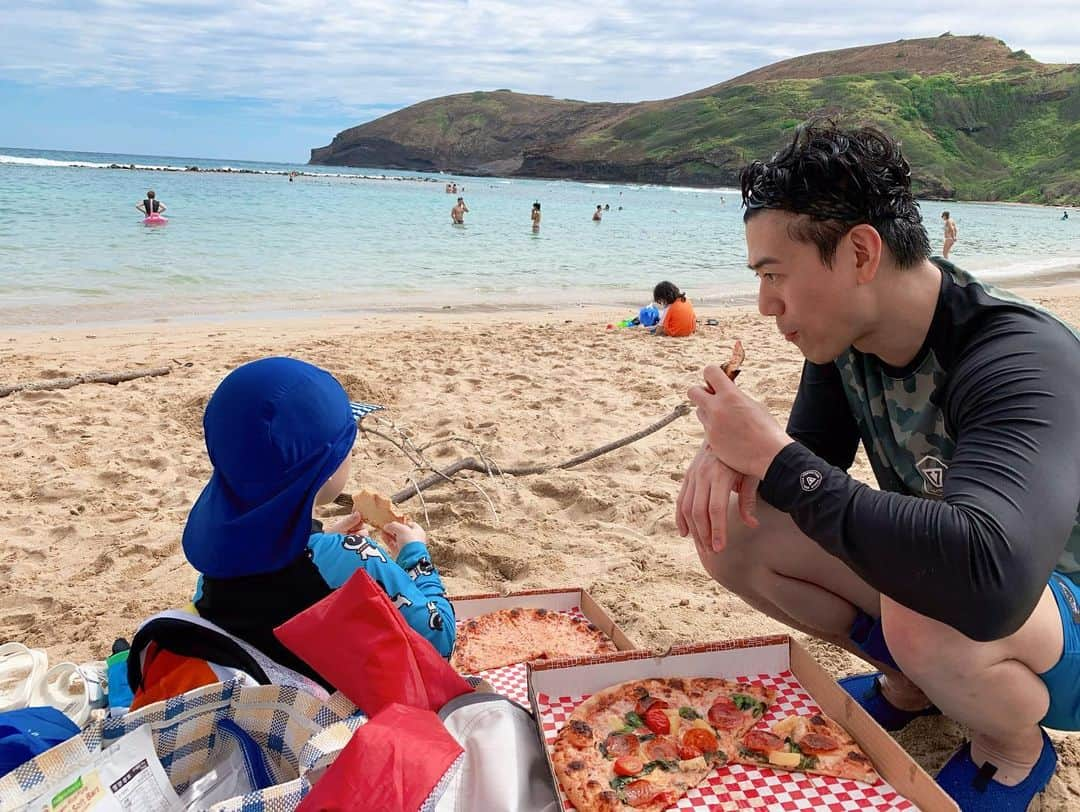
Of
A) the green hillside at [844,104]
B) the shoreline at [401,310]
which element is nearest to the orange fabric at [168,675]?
the shoreline at [401,310]

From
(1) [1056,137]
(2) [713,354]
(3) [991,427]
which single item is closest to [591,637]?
(3) [991,427]

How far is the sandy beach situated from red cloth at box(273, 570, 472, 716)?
1291 millimetres

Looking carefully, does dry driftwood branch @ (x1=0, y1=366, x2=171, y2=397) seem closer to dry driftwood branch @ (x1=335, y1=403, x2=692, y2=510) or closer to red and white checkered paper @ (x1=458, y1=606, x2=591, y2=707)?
dry driftwood branch @ (x1=335, y1=403, x2=692, y2=510)

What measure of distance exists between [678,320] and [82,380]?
18.1 feet

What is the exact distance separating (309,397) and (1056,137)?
93749mm

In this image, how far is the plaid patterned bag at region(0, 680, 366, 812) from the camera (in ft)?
4.99

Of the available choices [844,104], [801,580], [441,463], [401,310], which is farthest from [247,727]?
[844,104]

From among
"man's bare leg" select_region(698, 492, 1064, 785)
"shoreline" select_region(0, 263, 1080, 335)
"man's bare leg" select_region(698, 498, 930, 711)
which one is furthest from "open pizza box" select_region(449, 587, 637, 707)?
"shoreline" select_region(0, 263, 1080, 335)

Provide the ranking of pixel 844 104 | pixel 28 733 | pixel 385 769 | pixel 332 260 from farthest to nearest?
pixel 844 104
pixel 332 260
pixel 28 733
pixel 385 769

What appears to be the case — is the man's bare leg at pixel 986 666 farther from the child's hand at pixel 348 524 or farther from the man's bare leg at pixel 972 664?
the child's hand at pixel 348 524

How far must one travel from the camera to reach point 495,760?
171 centimetres

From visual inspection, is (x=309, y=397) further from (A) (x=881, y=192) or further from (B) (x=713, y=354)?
(B) (x=713, y=354)

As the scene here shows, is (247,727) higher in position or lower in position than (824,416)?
lower

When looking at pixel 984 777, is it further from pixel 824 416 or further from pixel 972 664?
pixel 824 416
